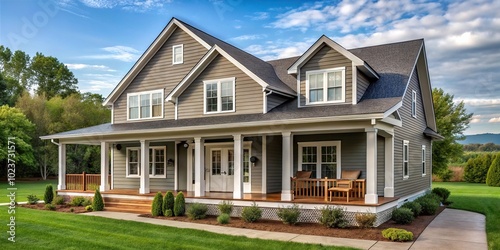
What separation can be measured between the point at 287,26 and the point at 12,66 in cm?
4769

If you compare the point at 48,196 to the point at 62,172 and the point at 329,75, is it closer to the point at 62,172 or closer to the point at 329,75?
the point at 62,172

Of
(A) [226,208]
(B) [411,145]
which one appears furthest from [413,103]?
(A) [226,208]

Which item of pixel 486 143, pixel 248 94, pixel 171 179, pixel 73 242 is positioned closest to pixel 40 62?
pixel 171 179

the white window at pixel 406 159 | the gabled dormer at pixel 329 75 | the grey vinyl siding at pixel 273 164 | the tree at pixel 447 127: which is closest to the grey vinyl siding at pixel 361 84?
the gabled dormer at pixel 329 75

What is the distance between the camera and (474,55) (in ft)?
63.7

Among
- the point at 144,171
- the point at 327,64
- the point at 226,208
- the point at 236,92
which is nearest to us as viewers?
the point at 226,208

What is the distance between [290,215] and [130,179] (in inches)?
397

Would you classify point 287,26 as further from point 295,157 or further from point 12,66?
point 12,66

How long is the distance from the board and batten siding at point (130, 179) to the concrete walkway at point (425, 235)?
3986 millimetres

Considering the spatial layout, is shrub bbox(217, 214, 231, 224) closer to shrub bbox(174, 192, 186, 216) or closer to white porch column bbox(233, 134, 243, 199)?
white porch column bbox(233, 134, 243, 199)

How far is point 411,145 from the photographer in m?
17.6

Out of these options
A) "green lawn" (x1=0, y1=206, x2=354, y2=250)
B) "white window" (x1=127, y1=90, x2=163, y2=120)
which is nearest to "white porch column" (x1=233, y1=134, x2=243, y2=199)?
"green lawn" (x1=0, y1=206, x2=354, y2=250)

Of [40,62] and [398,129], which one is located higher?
[40,62]

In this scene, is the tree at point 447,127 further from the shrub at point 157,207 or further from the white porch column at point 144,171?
the shrub at point 157,207
